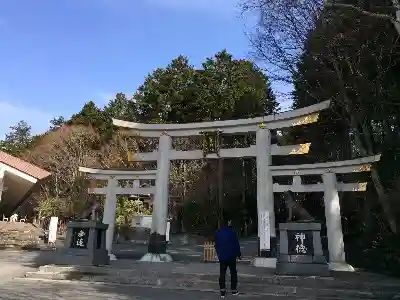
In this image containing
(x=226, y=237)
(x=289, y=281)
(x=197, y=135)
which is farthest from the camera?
(x=197, y=135)

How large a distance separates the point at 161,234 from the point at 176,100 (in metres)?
18.5

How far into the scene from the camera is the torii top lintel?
13.6 meters

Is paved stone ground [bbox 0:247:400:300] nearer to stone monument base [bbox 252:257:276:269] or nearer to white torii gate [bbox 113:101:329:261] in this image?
stone monument base [bbox 252:257:276:269]

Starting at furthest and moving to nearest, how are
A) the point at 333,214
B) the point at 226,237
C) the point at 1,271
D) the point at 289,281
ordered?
1. the point at 333,214
2. the point at 1,271
3. the point at 289,281
4. the point at 226,237

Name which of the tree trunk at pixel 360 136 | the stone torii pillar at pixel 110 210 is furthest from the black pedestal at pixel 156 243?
the tree trunk at pixel 360 136

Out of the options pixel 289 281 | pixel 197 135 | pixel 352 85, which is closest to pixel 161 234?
pixel 197 135

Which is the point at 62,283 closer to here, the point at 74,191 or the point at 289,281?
the point at 289,281

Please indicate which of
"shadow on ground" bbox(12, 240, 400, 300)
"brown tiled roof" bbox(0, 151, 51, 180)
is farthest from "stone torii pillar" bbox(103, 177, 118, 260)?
"brown tiled roof" bbox(0, 151, 51, 180)

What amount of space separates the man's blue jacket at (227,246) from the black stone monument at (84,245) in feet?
15.9

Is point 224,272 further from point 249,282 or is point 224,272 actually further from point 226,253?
point 249,282

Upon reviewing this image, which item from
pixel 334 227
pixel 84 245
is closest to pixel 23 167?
pixel 84 245

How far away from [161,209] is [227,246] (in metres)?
6.67

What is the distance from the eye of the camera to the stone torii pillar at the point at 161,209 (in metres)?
14.2

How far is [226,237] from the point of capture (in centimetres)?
824
